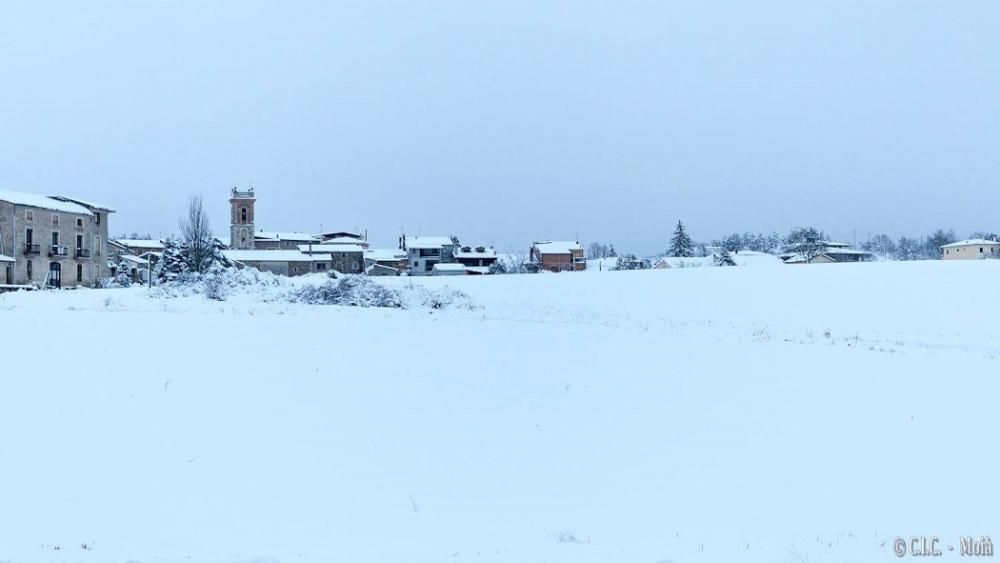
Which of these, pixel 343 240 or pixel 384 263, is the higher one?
pixel 343 240

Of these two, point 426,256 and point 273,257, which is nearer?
point 273,257

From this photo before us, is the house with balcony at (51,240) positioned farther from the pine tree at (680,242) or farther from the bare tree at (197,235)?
the pine tree at (680,242)

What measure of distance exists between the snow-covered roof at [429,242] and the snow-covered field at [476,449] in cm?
9281

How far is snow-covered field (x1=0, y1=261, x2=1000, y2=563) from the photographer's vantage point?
253 inches

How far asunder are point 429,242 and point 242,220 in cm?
3448

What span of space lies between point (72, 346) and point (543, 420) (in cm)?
1163

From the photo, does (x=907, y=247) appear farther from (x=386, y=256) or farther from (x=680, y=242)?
(x=386, y=256)

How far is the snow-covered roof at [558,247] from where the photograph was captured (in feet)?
356

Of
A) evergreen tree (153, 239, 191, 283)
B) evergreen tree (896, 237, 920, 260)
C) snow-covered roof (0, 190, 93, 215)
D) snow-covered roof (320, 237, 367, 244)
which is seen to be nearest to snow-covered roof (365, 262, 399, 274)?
snow-covered roof (320, 237, 367, 244)

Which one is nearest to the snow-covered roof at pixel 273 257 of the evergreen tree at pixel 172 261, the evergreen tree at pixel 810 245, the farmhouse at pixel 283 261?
the farmhouse at pixel 283 261

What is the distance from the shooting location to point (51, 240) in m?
58.6

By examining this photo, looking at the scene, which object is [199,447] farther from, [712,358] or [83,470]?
[712,358]

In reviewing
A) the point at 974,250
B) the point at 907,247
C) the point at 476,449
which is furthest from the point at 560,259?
the point at 907,247

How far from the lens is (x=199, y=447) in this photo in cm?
877
